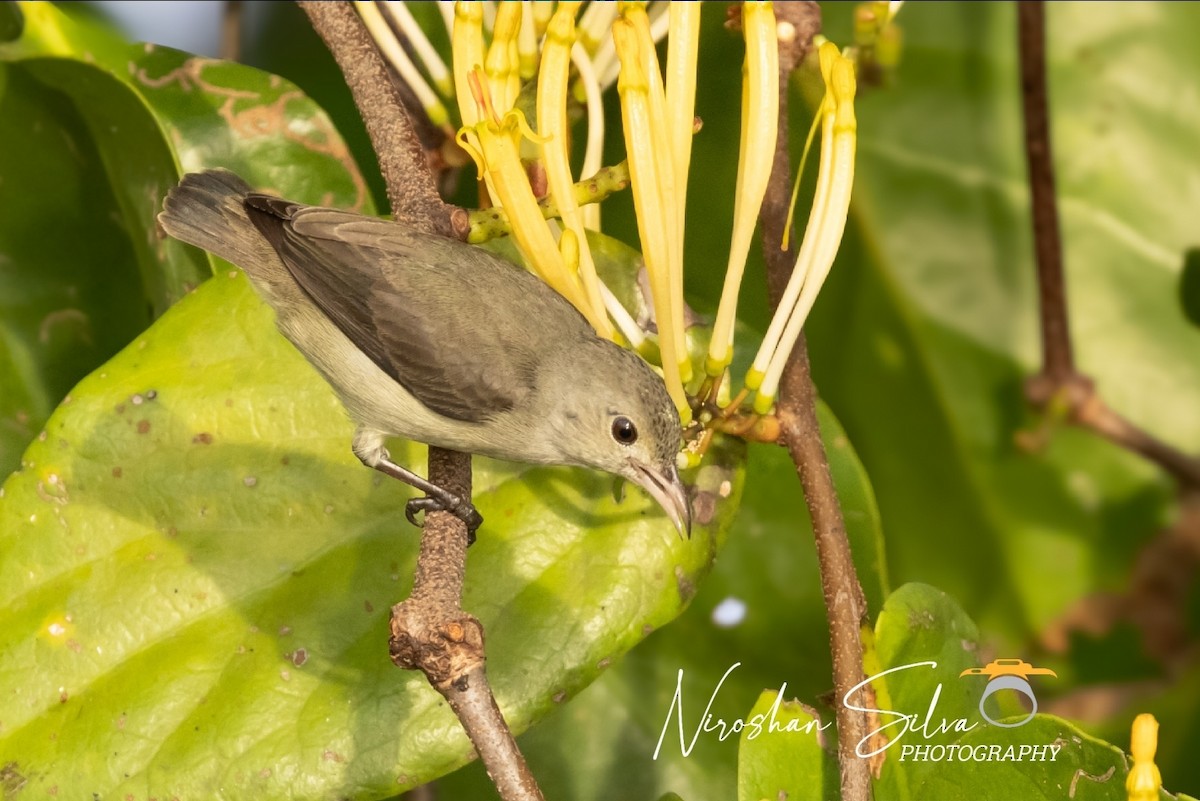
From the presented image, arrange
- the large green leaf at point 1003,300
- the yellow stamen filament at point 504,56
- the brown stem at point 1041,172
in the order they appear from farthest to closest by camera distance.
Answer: the large green leaf at point 1003,300, the brown stem at point 1041,172, the yellow stamen filament at point 504,56

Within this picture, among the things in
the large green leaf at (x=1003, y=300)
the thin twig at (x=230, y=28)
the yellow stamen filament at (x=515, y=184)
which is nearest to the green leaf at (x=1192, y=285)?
the large green leaf at (x=1003, y=300)

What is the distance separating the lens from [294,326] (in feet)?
5.89

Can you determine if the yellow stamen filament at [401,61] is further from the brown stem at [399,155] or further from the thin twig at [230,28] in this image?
Answer: the thin twig at [230,28]

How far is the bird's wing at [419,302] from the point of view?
1.85 m

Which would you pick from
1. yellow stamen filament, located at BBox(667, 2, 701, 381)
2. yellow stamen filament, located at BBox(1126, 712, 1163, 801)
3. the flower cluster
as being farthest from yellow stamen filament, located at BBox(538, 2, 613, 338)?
yellow stamen filament, located at BBox(1126, 712, 1163, 801)

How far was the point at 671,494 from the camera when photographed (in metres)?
1.61

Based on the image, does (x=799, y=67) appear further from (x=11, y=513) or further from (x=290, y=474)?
(x=11, y=513)

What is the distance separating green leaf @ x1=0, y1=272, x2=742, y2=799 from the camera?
5.00ft

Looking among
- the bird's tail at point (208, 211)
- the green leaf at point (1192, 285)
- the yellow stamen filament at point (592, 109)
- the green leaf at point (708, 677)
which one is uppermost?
the yellow stamen filament at point (592, 109)

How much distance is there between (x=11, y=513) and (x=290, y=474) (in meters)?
0.35

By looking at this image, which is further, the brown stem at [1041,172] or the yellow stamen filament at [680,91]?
the brown stem at [1041,172]

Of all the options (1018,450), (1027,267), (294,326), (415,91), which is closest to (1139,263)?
(1027,267)

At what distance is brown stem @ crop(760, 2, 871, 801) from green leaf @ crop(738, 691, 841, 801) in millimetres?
58

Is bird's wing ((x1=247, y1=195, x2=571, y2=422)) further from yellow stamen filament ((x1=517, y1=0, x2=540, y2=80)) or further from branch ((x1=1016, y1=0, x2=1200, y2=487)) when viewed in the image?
branch ((x1=1016, y1=0, x2=1200, y2=487))
